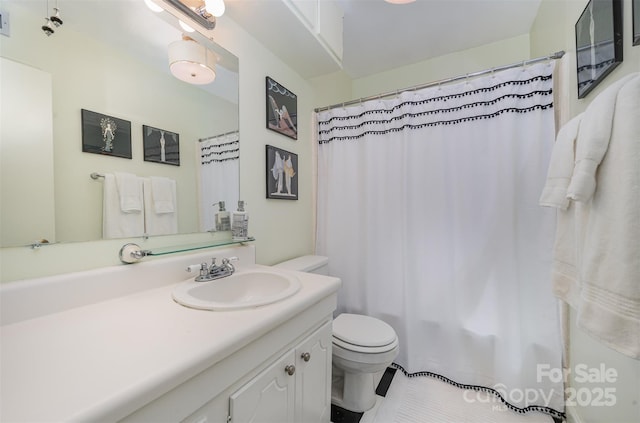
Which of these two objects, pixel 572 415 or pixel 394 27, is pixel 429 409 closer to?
pixel 572 415

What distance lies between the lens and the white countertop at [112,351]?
1.32 feet

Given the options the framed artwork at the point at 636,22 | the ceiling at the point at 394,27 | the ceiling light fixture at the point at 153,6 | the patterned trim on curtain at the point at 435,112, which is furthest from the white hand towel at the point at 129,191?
the framed artwork at the point at 636,22

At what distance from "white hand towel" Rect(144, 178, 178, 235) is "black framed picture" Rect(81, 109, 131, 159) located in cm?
14

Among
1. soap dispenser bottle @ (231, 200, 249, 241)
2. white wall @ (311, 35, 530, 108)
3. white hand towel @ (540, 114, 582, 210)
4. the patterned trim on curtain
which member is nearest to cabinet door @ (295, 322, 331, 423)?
soap dispenser bottle @ (231, 200, 249, 241)

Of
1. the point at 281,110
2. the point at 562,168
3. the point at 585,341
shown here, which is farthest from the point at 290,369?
the point at 281,110

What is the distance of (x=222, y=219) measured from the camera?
129 cm

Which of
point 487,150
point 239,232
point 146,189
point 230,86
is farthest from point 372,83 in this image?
point 146,189

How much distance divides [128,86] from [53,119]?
0.87 feet

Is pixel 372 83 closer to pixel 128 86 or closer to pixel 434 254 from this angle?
pixel 434 254

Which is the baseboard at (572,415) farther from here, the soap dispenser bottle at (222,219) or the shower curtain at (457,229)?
the soap dispenser bottle at (222,219)

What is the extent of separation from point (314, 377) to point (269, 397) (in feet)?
0.93

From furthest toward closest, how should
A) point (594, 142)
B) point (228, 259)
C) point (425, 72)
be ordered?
point (425, 72), point (228, 259), point (594, 142)

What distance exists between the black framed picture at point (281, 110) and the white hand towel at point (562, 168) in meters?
1.39

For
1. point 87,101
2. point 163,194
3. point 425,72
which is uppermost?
point 425,72
